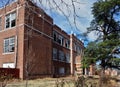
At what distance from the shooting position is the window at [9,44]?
33000 millimetres

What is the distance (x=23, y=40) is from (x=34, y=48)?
3.16 meters

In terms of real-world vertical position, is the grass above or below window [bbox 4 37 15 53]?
below

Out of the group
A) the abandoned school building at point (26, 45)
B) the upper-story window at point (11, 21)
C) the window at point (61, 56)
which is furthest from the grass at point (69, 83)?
the window at point (61, 56)

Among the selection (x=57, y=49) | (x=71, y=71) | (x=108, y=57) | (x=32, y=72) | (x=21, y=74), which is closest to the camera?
(x=21, y=74)

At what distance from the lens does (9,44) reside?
1320 inches

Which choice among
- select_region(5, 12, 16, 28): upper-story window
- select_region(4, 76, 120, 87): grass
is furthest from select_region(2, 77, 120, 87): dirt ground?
select_region(5, 12, 16, 28): upper-story window

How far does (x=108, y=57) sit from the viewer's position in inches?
1469

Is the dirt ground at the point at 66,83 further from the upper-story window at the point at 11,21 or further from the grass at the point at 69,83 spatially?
the upper-story window at the point at 11,21

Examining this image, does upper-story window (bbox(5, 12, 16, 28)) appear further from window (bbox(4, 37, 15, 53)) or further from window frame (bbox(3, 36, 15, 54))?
window (bbox(4, 37, 15, 53))

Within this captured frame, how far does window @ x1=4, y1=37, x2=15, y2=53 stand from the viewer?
1299 inches

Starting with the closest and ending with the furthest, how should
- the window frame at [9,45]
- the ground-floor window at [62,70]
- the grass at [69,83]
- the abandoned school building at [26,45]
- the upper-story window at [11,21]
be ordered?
the grass at [69,83] < the abandoned school building at [26,45] < the window frame at [9,45] < the upper-story window at [11,21] < the ground-floor window at [62,70]

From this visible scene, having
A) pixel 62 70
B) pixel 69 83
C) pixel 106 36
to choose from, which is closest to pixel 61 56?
pixel 62 70

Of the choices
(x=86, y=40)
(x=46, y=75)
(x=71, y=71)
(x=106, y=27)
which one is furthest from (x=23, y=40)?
(x=71, y=71)

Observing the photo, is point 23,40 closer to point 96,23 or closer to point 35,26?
point 35,26
